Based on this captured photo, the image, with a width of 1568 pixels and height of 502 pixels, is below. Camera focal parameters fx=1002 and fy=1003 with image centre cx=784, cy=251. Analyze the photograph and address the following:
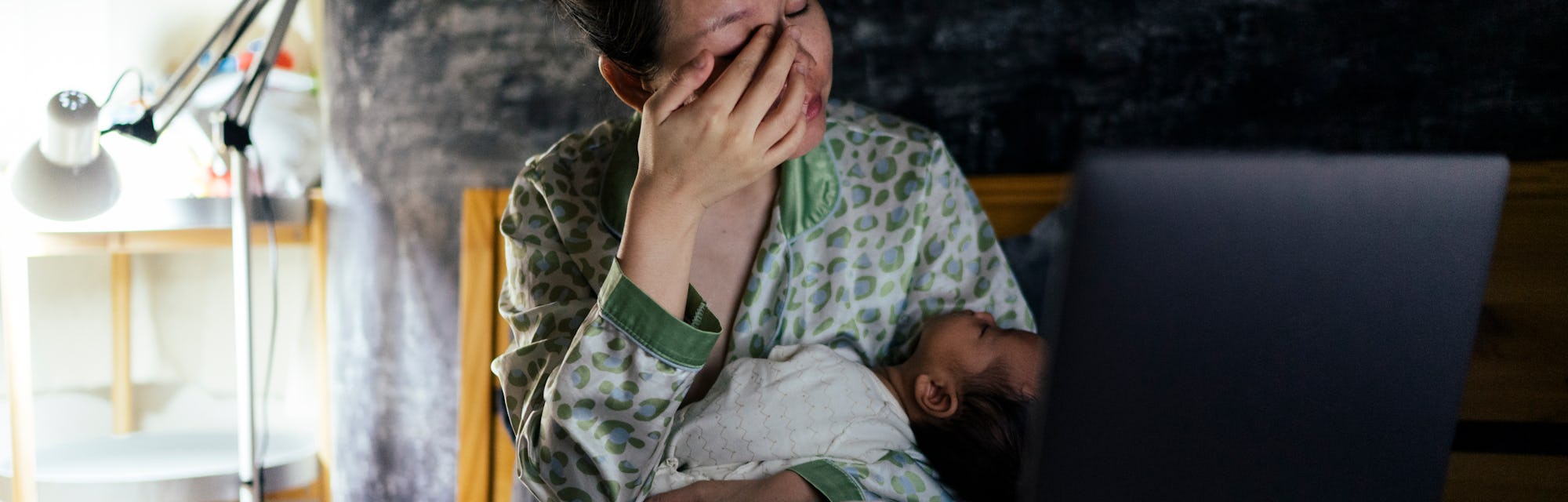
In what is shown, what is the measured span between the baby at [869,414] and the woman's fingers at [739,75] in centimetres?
31

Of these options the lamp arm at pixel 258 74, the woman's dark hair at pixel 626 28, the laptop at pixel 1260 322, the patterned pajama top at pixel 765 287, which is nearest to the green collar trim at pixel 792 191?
the patterned pajama top at pixel 765 287

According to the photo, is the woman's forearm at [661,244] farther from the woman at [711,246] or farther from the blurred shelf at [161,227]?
the blurred shelf at [161,227]

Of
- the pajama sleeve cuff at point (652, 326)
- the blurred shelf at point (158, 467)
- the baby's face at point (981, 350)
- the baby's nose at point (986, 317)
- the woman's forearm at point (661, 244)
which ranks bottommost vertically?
the blurred shelf at point (158, 467)

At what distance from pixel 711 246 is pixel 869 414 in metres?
0.31

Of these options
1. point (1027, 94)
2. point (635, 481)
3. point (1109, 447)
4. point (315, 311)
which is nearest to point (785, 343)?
point (635, 481)

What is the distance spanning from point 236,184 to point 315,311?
958 millimetres

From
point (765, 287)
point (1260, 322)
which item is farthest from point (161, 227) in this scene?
point (1260, 322)

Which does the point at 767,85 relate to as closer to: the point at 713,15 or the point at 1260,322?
the point at 713,15

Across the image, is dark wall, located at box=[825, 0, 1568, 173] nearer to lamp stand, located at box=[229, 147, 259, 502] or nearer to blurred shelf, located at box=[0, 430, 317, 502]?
lamp stand, located at box=[229, 147, 259, 502]

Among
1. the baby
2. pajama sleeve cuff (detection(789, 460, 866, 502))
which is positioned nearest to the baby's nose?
the baby

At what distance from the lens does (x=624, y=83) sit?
127cm

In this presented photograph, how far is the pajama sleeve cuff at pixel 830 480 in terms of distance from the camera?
1.01 meters

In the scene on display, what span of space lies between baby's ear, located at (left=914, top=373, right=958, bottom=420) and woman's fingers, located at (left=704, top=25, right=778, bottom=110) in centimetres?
39

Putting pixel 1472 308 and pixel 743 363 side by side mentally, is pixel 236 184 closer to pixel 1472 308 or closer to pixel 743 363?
pixel 743 363
